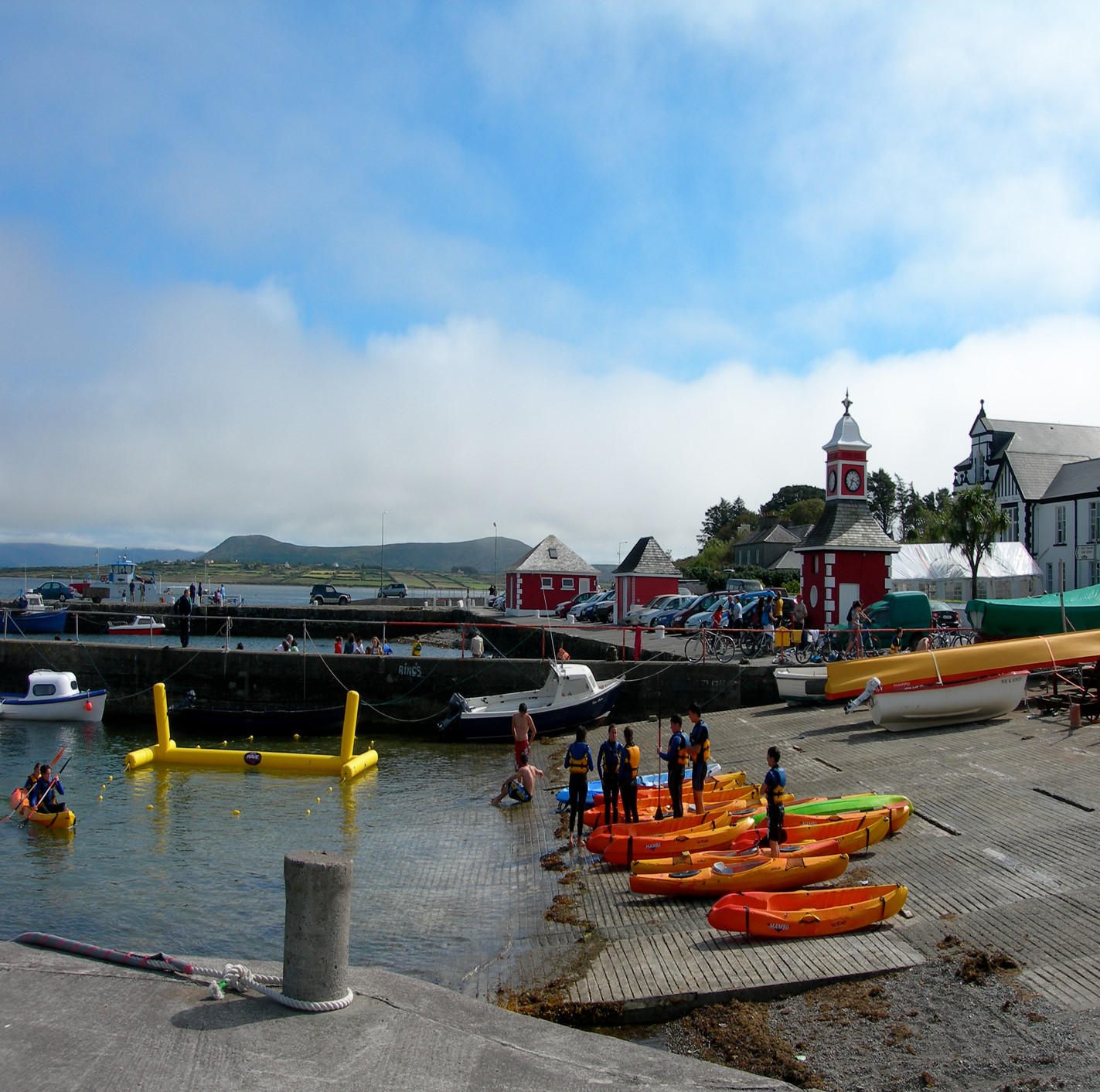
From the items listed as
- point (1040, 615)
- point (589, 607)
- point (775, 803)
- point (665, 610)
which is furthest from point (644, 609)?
point (775, 803)

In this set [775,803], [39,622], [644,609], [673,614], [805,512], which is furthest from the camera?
[805,512]

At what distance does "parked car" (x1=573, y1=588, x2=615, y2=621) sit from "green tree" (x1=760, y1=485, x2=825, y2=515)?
72.4 meters

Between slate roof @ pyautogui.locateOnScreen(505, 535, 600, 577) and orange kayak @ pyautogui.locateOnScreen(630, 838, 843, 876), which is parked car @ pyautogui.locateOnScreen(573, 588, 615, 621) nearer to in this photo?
slate roof @ pyautogui.locateOnScreen(505, 535, 600, 577)

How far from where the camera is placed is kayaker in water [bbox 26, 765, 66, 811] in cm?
1792

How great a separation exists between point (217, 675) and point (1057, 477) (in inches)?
1907

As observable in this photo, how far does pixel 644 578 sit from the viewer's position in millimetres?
52688

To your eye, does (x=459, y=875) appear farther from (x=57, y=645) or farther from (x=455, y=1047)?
(x=57, y=645)

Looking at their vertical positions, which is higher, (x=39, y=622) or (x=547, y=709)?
(x=39, y=622)

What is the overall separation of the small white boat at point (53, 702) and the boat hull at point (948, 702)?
76.1ft

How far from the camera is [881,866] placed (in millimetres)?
12570

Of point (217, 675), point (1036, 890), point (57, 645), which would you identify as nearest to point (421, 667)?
point (217, 675)

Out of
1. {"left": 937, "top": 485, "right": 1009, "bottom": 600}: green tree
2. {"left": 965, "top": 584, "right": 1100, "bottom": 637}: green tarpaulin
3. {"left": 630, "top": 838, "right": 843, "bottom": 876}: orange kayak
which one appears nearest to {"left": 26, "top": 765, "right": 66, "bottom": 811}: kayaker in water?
{"left": 630, "top": 838, "right": 843, "bottom": 876}: orange kayak

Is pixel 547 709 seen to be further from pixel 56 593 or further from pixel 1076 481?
pixel 56 593

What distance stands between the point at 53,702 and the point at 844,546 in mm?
25741
